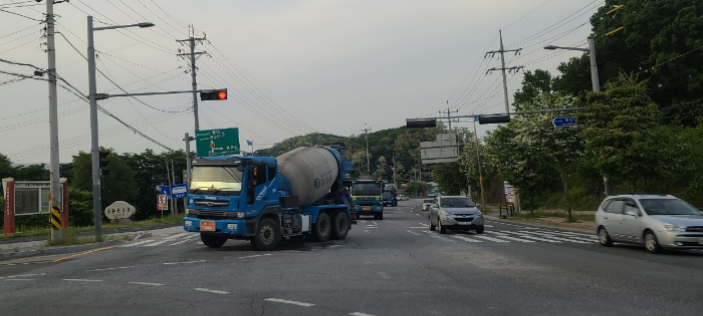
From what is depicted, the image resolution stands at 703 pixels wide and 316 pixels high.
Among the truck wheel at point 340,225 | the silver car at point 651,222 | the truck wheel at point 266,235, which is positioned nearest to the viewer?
the silver car at point 651,222

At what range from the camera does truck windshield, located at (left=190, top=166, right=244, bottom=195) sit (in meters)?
16.7

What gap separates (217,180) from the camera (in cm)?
1692

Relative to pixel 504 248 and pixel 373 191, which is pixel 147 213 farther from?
pixel 504 248

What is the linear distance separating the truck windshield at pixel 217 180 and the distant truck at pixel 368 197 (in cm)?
2512

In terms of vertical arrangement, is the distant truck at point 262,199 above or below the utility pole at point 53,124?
below

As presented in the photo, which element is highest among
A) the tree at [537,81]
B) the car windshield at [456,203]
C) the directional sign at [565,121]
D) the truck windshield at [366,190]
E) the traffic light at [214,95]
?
the tree at [537,81]

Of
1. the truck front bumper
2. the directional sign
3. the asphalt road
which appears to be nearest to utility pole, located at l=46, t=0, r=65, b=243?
the asphalt road

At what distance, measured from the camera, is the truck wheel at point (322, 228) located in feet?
66.6

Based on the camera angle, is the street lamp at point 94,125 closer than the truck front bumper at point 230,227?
No

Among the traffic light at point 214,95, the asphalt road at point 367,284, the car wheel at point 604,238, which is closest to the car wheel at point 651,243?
the asphalt road at point 367,284

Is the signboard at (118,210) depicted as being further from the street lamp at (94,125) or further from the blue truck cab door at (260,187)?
the blue truck cab door at (260,187)

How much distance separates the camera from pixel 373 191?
4209 centimetres

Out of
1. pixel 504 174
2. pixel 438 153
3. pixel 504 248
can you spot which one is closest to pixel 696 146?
pixel 504 174

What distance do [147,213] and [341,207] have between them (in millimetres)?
76619
